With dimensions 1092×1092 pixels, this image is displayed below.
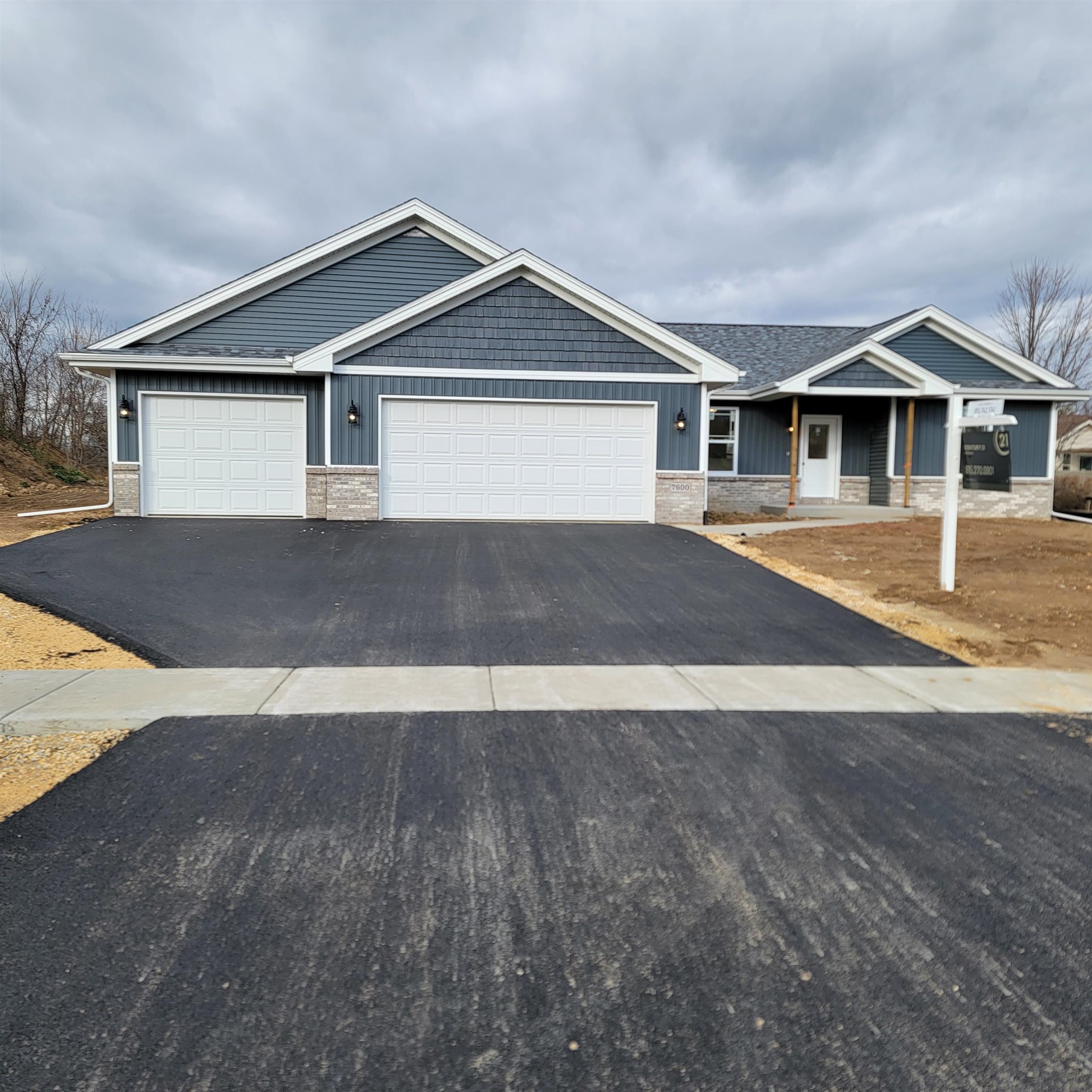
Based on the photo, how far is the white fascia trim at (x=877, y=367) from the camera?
17047 millimetres

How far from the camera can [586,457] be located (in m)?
14.7

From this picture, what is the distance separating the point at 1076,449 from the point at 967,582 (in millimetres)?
39867

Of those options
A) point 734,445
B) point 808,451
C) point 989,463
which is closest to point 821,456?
point 808,451

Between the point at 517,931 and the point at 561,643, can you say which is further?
the point at 561,643

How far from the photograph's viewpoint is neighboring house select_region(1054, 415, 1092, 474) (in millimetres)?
41406

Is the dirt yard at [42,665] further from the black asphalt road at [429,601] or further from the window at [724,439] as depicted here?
the window at [724,439]

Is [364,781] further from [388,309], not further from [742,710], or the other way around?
[388,309]

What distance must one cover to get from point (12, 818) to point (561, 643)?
165 inches

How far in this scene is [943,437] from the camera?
61.6 ft

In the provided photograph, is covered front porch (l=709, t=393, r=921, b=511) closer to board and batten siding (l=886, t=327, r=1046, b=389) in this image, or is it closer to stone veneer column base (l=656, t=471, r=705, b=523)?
board and batten siding (l=886, t=327, r=1046, b=389)

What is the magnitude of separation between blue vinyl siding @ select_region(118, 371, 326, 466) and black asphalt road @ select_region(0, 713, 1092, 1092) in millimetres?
11294

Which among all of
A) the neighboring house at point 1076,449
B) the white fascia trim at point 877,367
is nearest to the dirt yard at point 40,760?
the white fascia trim at point 877,367

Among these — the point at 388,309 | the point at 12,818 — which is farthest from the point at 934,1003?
the point at 388,309

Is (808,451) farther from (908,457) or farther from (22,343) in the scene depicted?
(22,343)
